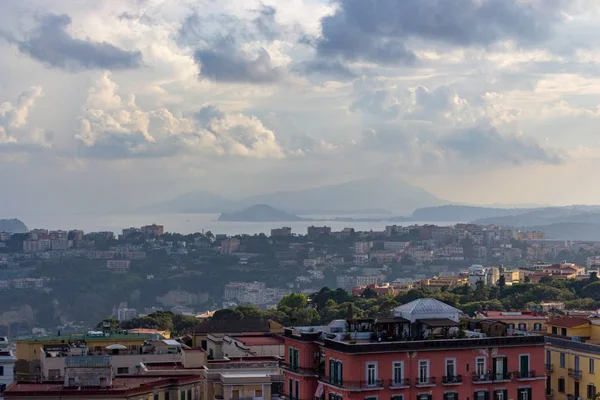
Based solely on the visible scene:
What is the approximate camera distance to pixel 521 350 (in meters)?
27.6

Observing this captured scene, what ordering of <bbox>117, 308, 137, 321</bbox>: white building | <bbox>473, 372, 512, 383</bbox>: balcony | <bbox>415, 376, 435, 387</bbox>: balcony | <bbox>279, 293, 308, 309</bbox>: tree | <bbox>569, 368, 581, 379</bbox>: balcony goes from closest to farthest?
<bbox>415, 376, 435, 387</bbox>: balcony
<bbox>473, 372, 512, 383</bbox>: balcony
<bbox>569, 368, 581, 379</bbox>: balcony
<bbox>279, 293, 308, 309</bbox>: tree
<bbox>117, 308, 137, 321</bbox>: white building

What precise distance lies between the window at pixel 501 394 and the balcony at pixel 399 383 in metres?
2.62

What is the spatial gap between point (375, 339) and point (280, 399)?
372 centimetres

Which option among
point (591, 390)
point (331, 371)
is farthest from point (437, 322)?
point (591, 390)

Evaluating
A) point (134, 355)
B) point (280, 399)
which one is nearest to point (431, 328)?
point (280, 399)

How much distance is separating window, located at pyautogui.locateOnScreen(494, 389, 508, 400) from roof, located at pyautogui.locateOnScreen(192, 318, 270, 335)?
60.8 ft

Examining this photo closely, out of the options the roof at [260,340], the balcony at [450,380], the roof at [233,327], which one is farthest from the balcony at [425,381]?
the roof at [233,327]

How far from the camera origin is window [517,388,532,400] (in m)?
27.8

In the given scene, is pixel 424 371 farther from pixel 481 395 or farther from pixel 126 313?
pixel 126 313

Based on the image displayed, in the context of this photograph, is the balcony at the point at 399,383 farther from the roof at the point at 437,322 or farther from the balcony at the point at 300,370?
the balcony at the point at 300,370

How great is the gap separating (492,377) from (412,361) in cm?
220

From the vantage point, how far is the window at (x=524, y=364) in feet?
90.8

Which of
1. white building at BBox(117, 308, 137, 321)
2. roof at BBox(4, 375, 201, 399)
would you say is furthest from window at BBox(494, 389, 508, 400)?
white building at BBox(117, 308, 137, 321)

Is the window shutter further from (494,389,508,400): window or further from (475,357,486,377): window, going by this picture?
(494,389,508,400): window
